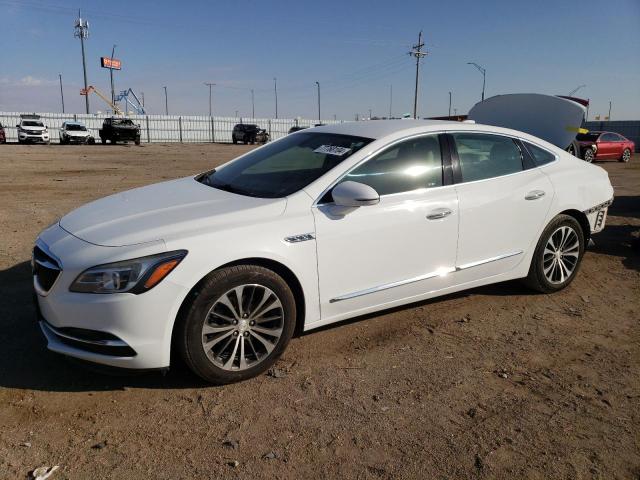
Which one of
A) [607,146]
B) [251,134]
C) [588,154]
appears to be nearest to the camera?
[588,154]

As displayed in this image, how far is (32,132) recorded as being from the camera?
33.2m

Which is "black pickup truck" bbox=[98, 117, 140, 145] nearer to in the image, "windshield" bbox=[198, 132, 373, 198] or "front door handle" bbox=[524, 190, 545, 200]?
"windshield" bbox=[198, 132, 373, 198]

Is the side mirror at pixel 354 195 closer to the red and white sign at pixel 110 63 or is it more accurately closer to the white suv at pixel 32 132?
the white suv at pixel 32 132

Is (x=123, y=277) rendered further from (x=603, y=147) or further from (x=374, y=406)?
(x=603, y=147)

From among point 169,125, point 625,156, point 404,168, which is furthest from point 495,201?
point 169,125

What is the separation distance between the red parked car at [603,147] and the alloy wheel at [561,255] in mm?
17426

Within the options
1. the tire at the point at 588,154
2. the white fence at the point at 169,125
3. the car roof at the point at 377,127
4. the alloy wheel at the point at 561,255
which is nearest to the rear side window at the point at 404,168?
the car roof at the point at 377,127

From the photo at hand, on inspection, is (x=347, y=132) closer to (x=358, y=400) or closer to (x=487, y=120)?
(x=358, y=400)

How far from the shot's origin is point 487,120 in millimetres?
7738

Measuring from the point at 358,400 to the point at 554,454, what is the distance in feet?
3.40

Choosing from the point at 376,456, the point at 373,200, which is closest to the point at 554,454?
the point at 376,456

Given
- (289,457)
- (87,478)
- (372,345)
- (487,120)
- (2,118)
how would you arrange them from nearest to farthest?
1. (87,478)
2. (289,457)
3. (372,345)
4. (487,120)
5. (2,118)

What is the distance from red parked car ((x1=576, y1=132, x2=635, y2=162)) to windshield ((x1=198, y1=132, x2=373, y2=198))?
18.9 m

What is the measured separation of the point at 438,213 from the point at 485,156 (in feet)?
2.80
